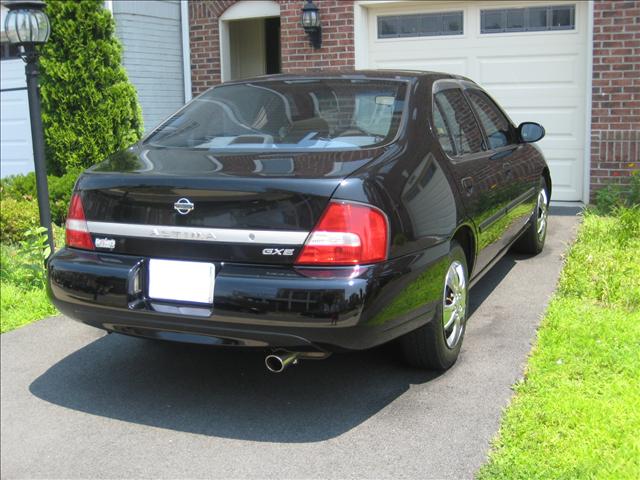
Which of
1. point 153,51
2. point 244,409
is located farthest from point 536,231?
point 153,51

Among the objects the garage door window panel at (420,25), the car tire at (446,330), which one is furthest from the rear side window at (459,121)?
the garage door window panel at (420,25)

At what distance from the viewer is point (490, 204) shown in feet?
15.2

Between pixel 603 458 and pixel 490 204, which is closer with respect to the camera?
pixel 603 458

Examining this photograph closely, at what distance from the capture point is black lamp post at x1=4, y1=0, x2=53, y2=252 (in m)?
5.65

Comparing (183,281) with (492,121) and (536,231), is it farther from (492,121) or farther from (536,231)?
(536,231)

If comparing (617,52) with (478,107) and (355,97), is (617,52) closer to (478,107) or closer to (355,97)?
(478,107)

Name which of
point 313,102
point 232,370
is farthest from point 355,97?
point 232,370

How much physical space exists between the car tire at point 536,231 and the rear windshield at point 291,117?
2622 millimetres

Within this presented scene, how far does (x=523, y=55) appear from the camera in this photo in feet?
29.6

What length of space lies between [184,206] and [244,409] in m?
1.06

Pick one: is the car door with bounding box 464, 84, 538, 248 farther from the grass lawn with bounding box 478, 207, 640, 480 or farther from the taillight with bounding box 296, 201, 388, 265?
the taillight with bounding box 296, 201, 388, 265

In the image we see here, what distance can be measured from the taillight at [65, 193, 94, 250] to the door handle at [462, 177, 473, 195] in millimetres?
1986

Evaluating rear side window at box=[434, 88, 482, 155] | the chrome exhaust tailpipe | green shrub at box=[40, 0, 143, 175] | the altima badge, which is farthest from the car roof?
green shrub at box=[40, 0, 143, 175]

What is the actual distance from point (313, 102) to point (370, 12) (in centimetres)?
610
